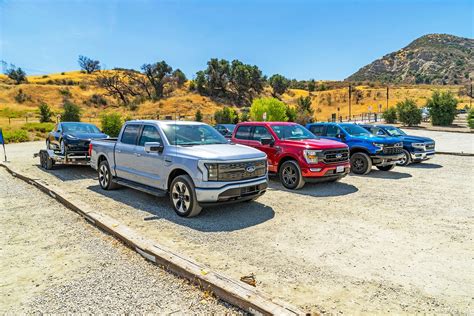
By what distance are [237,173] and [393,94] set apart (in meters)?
84.2

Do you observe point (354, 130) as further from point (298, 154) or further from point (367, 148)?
point (298, 154)

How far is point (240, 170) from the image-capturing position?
610 centimetres

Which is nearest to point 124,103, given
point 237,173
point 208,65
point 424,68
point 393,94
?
point 208,65

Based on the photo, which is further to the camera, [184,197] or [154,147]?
[154,147]

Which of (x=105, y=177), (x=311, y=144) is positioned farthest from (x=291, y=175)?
(x=105, y=177)

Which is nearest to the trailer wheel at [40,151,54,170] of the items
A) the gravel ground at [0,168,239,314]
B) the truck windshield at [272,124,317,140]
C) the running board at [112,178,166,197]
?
the running board at [112,178,166,197]

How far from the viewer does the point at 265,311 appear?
2982 millimetres

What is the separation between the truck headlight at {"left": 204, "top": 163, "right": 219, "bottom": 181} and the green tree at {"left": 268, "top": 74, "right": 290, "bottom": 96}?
75.8 m

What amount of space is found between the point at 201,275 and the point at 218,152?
288 centimetres

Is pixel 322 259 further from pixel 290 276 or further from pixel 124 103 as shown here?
pixel 124 103

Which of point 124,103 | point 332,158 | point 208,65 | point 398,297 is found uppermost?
point 208,65

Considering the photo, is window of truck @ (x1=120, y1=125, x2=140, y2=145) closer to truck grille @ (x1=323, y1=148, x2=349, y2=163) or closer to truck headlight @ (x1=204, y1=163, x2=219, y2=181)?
truck headlight @ (x1=204, y1=163, x2=219, y2=181)

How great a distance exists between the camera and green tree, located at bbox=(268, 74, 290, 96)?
79562 millimetres

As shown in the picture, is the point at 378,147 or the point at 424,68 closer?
the point at 378,147
